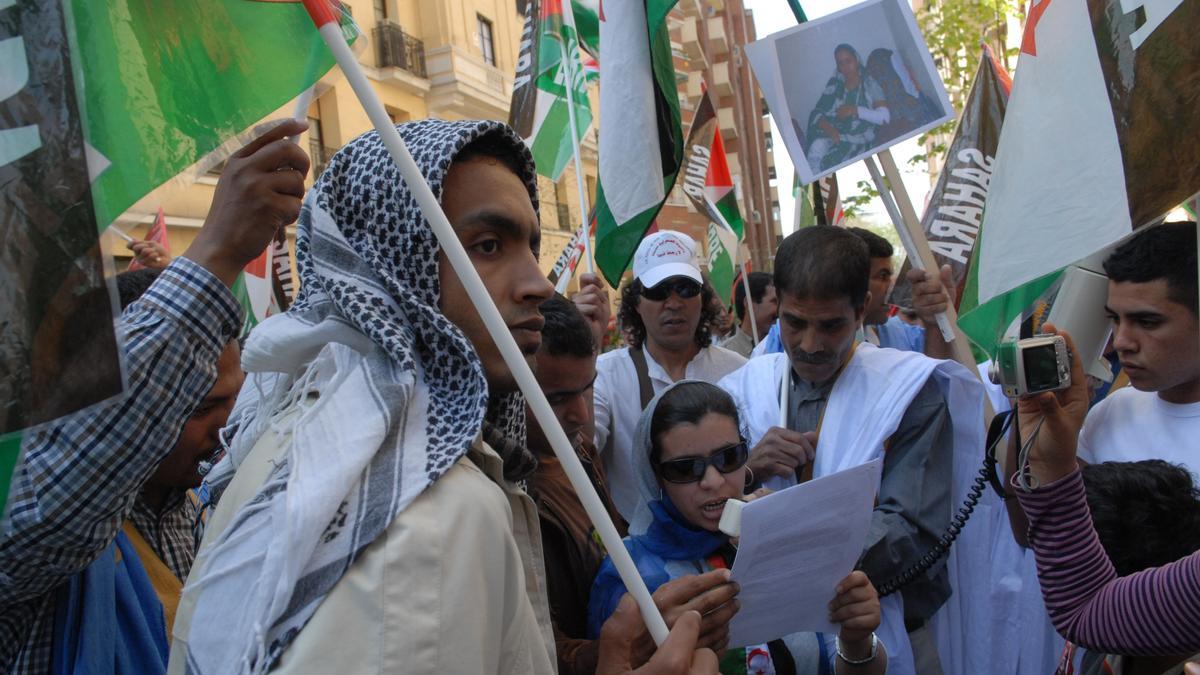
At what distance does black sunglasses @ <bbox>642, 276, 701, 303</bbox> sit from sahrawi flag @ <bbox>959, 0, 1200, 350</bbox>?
7.36ft

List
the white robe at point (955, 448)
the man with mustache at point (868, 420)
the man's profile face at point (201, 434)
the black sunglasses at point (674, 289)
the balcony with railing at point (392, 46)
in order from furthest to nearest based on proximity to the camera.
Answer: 1. the balcony with railing at point (392, 46)
2. the black sunglasses at point (674, 289)
3. the white robe at point (955, 448)
4. the man with mustache at point (868, 420)
5. the man's profile face at point (201, 434)

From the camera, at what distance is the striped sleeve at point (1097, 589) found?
166cm

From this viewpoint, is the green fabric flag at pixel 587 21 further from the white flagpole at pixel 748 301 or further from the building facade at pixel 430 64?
the building facade at pixel 430 64

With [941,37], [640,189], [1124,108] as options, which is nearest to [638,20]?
[640,189]

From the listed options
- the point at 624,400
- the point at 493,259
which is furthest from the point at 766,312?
the point at 493,259

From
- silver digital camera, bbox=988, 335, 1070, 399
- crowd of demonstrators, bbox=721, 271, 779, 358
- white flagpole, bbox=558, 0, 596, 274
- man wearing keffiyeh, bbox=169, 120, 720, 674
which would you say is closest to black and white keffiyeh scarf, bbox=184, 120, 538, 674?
man wearing keffiyeh, bbox=169, 120, 720, 674

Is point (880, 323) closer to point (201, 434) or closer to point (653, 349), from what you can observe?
point (653, 349)

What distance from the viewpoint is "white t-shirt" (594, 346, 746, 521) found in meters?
3.76

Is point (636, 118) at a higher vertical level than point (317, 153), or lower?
higher

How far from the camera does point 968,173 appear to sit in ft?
14.4

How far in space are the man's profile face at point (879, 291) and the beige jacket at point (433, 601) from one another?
13.3 feet

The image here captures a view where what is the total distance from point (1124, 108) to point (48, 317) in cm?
192

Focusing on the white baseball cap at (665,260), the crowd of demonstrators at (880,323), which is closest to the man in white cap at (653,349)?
the white baseball cap at (665,260)

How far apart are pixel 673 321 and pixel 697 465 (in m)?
2.03
